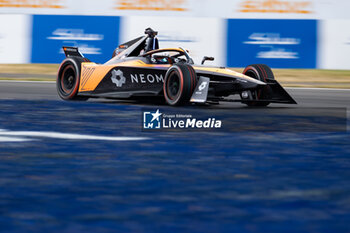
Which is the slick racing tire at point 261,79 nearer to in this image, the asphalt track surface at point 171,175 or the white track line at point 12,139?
the asphalt track surface at point 171,175

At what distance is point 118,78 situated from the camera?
10.6 m

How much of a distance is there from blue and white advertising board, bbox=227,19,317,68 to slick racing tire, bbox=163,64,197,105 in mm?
7642

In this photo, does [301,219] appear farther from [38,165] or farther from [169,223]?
[38,165]

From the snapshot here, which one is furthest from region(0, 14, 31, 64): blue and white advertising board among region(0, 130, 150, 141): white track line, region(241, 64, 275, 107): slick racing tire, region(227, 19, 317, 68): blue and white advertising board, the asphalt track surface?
region(0, 130, 150, 141): white track line

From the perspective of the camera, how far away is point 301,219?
3619 millimetres

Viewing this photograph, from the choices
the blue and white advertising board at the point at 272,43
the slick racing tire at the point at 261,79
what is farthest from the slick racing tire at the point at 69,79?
the blue and white advertising board at the point at 272,43

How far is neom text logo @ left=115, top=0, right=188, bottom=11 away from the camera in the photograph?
1809cm

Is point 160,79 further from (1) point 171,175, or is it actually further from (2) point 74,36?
(2) point 74,36

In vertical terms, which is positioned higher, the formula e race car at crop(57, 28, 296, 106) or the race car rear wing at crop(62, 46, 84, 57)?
the race car rear wing at crop(62, 46, 84, 57)

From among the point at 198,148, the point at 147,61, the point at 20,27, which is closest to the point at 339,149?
the point at 198,148

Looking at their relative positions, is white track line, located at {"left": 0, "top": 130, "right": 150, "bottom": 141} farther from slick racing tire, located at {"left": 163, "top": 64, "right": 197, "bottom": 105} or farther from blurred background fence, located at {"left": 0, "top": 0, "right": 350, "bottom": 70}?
blurred background fence, located at {"left": 0, "top": 0, "right": 350, "bottom": 70}

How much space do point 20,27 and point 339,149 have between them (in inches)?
536

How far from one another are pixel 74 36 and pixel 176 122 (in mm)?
10400

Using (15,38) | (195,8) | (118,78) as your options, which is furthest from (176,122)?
(15,38)
